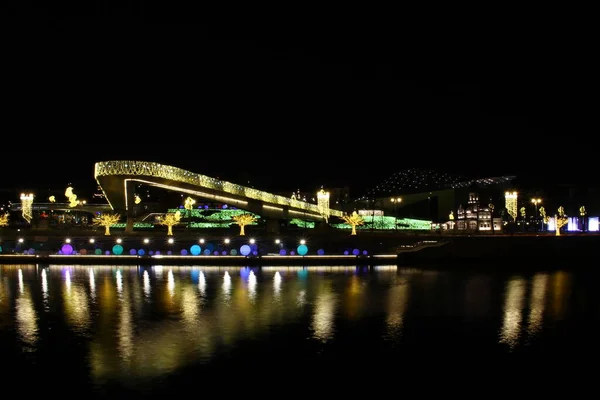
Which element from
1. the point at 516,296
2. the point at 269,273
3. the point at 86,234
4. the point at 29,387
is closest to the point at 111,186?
the point at 86,234

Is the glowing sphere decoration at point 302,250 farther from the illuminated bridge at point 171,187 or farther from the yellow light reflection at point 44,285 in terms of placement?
the illuminated bridge at point 171,187

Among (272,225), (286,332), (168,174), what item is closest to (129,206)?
(168,174)

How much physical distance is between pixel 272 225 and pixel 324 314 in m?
23.1

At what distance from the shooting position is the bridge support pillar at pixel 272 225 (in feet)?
122

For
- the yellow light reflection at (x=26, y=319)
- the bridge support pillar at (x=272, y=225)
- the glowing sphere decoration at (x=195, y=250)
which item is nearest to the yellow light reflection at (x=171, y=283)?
the glowing sphere decoration at (x=195, y=250)

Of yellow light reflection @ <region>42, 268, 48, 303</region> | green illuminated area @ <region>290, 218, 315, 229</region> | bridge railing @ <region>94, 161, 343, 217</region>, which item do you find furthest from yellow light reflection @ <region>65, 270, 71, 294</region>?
green illuminated area @ <region>290, 218, 315, 229</region>

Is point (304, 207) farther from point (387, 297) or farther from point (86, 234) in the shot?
point (387, 297)

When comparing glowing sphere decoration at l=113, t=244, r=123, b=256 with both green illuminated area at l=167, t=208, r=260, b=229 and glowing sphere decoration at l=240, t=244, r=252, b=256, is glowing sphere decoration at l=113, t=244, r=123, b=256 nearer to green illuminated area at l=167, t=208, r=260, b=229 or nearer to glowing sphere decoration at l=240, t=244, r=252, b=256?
glowing sphere decoration at l=240, t=244, r=252, b=256

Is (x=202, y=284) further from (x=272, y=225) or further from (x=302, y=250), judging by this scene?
(x=272, y=225)

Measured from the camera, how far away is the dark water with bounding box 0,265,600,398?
10406 millimetres

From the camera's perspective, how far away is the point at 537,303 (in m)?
17.5

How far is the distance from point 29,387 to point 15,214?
52383 mm

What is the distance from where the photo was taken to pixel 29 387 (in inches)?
384

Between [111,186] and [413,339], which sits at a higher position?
[111,186]
